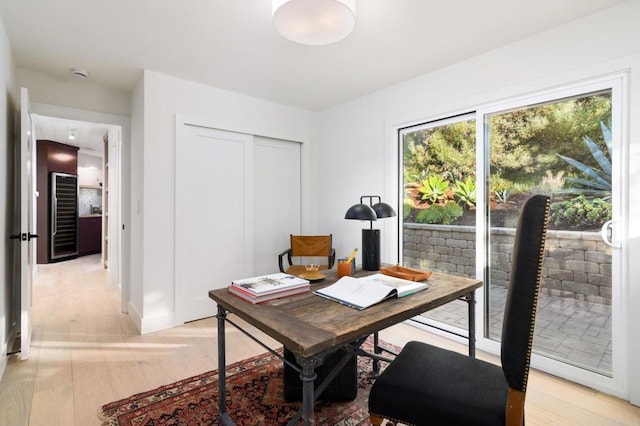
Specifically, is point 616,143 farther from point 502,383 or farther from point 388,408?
point 388,408

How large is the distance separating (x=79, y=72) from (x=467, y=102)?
349cm

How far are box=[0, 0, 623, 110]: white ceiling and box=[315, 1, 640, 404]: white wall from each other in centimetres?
11

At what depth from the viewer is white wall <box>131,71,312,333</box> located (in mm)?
2912

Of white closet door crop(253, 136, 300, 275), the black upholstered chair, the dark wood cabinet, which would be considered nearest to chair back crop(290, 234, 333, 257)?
white closet door crop(253, 136, 300, 275)

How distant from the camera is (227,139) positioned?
11.4ft

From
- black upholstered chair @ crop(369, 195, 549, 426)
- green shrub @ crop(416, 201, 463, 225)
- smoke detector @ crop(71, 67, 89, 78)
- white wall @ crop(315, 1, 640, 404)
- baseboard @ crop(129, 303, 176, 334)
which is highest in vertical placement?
smoke detector @ crop(71, 67, 89, 78)

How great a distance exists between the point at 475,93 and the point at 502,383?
7.38 ft

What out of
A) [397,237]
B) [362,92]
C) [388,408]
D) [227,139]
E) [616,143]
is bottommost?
[388,408]

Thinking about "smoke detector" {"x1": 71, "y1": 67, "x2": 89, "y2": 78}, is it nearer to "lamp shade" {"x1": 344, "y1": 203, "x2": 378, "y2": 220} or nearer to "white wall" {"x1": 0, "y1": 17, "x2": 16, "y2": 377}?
"white wall" {"x1": 0, "y1": 17, "x2": 16, "y2": 377}

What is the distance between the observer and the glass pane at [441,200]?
9.21 ft

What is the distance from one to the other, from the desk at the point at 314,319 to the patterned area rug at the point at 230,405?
0.60 feet

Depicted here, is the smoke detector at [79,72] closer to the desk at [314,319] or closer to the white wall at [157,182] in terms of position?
the white wall at [157,182]

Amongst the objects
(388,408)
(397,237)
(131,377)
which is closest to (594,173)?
(397,237)

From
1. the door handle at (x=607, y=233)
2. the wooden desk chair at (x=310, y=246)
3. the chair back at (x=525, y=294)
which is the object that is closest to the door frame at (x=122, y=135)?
the wooden desk chair at (x=310, y=246)
